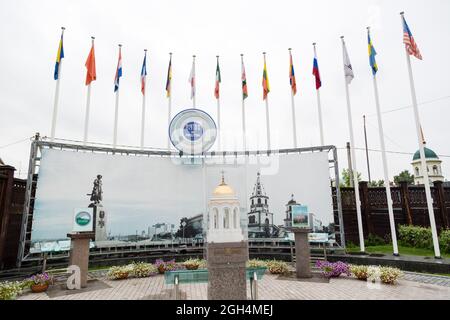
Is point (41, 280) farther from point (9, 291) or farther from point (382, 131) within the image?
point (382, 131)

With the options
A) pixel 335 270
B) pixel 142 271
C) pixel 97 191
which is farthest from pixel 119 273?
pixel 335 270

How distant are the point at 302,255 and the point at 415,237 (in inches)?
471

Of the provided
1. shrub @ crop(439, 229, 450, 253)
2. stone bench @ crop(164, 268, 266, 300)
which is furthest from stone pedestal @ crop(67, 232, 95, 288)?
shrub @ crop(439, 229, 450, 253)

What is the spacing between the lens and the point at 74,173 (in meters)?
19.0

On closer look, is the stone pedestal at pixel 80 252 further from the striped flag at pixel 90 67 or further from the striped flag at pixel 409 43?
the striped flag at pixel 409 43

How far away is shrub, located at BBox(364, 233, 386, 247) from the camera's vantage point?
2303 cm

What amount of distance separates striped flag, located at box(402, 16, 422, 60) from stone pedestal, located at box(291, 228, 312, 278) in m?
12.6

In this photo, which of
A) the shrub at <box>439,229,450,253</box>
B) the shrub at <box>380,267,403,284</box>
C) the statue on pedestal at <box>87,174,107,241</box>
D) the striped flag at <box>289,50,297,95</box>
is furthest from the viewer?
the striped flag at <box>289,50,297,95</box>

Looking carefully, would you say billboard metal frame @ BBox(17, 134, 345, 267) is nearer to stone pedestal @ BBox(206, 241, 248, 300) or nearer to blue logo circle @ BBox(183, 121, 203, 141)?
blue logo circle @ BBox(183, 121, 203, 141)

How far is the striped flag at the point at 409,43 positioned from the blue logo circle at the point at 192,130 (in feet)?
48.2

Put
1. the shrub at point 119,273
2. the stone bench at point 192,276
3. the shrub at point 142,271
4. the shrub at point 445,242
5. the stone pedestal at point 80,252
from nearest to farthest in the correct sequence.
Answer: the stone bench at point 192,276 < the stone pedestal at point 80,252 < the shrub at point 119,273 < the shrub at point 142,271 < the shrub at point 445,242

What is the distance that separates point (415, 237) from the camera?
21.5 metres

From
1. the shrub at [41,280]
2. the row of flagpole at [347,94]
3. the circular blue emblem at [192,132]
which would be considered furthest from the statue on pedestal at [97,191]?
the shrub at [41,280]

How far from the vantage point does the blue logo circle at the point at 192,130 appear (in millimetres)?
21672
